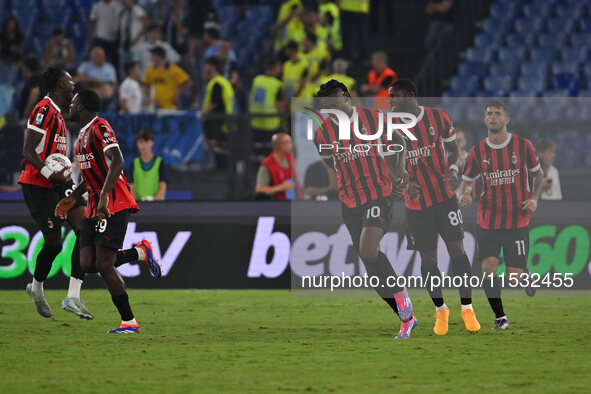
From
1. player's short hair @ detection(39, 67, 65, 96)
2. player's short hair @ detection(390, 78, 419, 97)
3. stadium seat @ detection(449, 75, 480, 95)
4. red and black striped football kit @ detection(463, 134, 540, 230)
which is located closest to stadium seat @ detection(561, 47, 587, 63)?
stadium seat @ detection(449, 75, 480, 95)

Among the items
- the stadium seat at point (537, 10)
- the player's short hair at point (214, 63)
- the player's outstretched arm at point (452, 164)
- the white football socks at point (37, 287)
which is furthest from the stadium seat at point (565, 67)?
the white football socks at point (37, 287)

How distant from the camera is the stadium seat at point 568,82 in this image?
56.7 feet

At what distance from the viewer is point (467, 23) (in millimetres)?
19422

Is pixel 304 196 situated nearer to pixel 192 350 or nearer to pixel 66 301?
pixel 66 301

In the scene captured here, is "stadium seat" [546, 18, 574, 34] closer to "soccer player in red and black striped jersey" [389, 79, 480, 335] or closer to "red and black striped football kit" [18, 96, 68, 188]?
"soccer player in red and black striped jersey" [389, 79, 480, 335]

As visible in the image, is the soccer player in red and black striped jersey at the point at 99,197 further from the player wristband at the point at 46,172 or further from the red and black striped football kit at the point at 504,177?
the red and black striped football kit at the point at 504,177

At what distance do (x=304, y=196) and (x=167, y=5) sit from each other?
305 inches

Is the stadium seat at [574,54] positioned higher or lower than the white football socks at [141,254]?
higher

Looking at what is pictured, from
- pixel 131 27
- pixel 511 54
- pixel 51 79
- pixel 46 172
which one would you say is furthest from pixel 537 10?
pixel 46 172

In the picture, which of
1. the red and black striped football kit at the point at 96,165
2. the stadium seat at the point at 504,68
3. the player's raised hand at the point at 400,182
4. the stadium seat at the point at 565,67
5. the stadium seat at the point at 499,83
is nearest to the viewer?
the red and black striped football kit at the point at 96,165

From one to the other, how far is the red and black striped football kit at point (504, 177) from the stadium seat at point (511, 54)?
946 centimetres

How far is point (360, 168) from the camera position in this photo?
28.3ft

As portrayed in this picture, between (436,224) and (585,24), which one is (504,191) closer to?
(436,224)

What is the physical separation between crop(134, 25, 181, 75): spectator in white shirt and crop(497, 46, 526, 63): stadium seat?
5.59 meters
